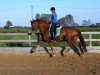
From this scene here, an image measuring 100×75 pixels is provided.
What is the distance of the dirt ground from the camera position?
1298 centimetres

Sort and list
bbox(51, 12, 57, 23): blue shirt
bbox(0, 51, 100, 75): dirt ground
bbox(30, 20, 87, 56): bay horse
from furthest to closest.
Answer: bbox(30, 20, 87, 56): bay horse
bbox(51, 12, 57, 23): blue shirt
bbox(0, 51, 100, 75): dirt ground

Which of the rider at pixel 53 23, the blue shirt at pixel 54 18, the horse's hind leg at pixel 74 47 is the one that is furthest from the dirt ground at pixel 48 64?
the blue shirt at pixel 54 18

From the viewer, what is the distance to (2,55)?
62.1 feet

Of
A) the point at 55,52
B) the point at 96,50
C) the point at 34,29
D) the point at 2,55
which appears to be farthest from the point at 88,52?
the point at 2,55

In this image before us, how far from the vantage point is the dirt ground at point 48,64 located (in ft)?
42.6

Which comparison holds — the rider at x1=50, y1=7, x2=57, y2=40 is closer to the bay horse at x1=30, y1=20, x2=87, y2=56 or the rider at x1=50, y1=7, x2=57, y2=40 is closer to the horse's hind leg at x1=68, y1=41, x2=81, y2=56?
the bay horse at x1=30, y1=20, x2=87, y2=56

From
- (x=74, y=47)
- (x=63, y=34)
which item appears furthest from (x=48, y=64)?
(x=74, y=47)

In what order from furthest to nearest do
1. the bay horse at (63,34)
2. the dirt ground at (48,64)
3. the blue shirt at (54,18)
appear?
the bay horse at (63,34) → the blue shirt at (54,18) → the dirt ground at (48,64)

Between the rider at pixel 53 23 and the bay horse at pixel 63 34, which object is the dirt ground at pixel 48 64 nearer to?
the bay horse at pixel 63 34

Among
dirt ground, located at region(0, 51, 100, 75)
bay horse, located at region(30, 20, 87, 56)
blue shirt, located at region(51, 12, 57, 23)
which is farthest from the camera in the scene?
bay horse, located at region(30, 20, 87, 56)

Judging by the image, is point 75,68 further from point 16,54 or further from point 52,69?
point 16,54

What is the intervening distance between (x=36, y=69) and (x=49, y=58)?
3597mm

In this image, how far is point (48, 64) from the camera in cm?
1531

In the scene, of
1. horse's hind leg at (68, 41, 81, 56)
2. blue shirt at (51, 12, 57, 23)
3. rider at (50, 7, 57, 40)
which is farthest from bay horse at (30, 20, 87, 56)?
blue shirt at (51, 12, 57, 23)
